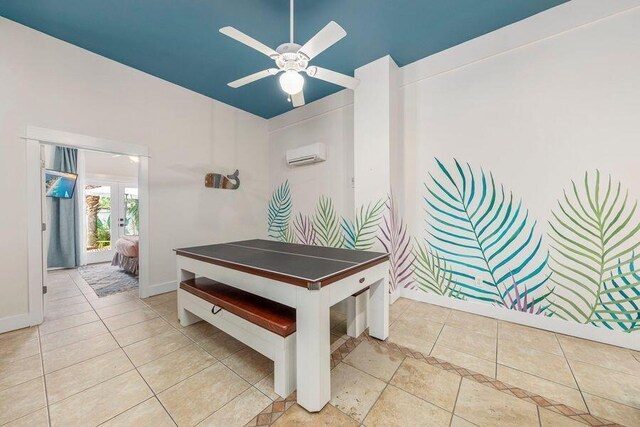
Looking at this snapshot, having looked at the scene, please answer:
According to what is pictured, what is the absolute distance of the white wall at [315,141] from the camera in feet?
11.9

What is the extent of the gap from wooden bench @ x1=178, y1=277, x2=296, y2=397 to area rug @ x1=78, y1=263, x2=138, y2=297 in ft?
7.14

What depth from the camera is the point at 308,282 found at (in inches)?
53.5

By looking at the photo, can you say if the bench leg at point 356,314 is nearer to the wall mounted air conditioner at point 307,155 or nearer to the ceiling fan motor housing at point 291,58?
the ceiling fan motor housing at point 291,58

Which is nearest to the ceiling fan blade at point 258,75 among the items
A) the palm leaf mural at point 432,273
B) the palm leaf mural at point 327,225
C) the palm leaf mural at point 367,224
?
the palm leaf mural at point 367,224

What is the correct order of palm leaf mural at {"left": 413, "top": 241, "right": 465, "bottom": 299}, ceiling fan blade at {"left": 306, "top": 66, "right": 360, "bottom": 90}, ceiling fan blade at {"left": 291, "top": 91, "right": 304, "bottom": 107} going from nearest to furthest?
ceiling fan blade at {"left": 306, "top": 66, "right": 360, "bottom": 90}, ceiling fan blade at {"left": 291, "top": 91, "right": 304, "bottom": 107}, palm leaf mural at {"left": 413, "top": 241, "right": 465, "bottom": 299}

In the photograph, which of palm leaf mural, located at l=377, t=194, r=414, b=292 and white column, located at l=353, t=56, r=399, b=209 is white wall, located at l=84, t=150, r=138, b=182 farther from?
palm leaf mural, located at l=377, t=194, r=414, b=292

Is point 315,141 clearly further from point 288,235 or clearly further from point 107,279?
point 107,279

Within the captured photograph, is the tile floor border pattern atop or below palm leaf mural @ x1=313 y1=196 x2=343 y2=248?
below

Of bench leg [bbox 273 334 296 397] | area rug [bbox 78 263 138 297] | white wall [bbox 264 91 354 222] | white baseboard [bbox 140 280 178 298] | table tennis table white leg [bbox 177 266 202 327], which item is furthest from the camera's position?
white wall [bbox 264 91 354 222]

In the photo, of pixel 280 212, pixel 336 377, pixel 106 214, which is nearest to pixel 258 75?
pixel 336 377

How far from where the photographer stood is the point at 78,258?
485 centimetres

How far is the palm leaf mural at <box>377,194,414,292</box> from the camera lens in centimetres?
298

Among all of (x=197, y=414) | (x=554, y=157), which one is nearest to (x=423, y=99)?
(x=554, y=157)

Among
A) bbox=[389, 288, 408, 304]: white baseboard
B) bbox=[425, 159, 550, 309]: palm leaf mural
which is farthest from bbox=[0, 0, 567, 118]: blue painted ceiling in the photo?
bbox=[389, 288, 408, 304]: white baseboard
